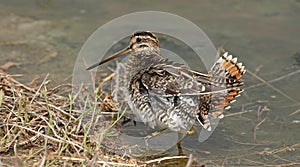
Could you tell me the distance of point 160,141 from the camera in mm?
5348

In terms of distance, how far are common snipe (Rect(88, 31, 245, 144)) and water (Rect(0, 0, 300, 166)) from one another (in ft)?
1.32

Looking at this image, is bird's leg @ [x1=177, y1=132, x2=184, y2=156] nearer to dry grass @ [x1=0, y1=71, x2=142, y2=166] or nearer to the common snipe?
the common snipe

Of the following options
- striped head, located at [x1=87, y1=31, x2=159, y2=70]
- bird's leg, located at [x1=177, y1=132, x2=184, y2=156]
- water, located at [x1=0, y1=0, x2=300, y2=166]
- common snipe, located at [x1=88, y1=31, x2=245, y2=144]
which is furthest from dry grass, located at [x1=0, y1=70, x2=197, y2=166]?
striped head, located at [x1=87, y1=31, x2=159, y2=70]

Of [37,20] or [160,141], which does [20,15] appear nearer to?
[37,20]

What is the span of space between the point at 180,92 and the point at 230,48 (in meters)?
2.81

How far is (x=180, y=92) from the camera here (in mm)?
4621

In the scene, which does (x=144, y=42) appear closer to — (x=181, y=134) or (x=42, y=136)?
(x=181, y=134)

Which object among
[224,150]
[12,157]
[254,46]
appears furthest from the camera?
[254,46]

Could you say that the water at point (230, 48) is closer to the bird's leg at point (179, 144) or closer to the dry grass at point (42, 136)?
the bird's leg at point (179, 144)

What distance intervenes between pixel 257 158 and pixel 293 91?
1490 mm

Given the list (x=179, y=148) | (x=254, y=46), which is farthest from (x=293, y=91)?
(x=179, y=148)

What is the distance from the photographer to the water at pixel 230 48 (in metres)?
5.34

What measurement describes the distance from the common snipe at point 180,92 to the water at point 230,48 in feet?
1.32

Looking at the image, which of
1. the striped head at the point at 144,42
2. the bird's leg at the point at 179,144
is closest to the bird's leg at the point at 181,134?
the bird's leg at the point at 179,144
